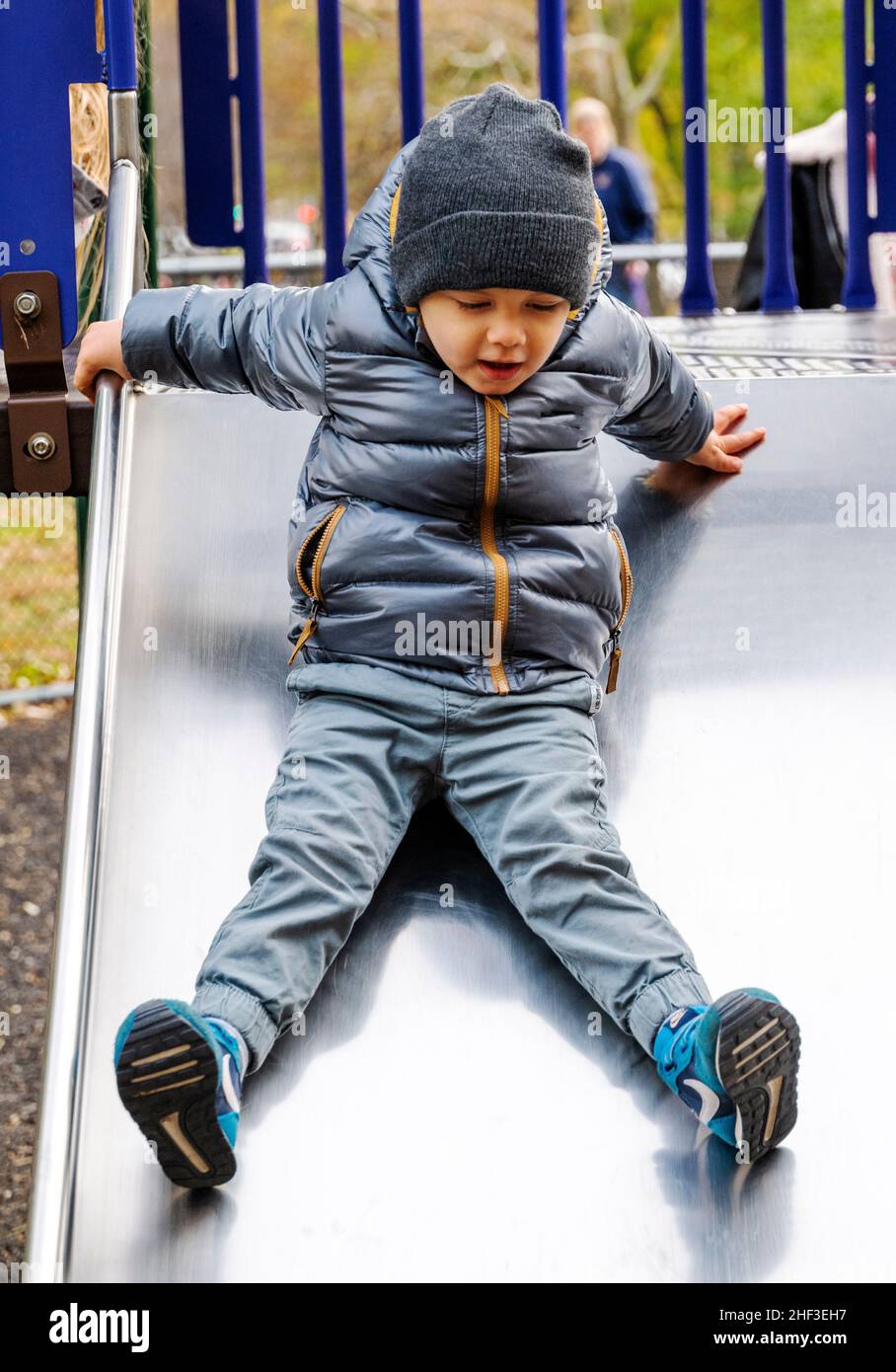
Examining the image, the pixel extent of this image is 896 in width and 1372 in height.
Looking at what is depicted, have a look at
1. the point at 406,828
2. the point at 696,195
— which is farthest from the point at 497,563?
the point at 696,195

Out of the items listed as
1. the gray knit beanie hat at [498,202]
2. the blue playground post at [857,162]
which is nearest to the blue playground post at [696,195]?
the blue playground post at [857,162]

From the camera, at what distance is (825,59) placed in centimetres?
1712

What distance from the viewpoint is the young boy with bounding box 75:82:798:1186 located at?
185 centimetres

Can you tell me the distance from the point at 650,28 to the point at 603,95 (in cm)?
95

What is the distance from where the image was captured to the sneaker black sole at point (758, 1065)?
1.66 meters

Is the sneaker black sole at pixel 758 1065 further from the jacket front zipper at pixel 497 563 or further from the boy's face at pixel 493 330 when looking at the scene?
the boy's face at pixel 493 330

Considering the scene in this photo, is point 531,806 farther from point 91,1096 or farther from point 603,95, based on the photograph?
point 603,95

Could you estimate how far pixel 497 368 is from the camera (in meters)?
2.03

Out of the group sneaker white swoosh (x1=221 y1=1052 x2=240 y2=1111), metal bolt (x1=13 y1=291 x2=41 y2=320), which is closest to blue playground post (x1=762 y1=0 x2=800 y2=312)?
metal bolt (x1=13 y1=291 x2=41 y2=320)

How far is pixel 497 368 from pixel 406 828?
0.60 metres

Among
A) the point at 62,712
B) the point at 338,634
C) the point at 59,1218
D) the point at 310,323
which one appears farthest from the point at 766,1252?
the point at 62,712

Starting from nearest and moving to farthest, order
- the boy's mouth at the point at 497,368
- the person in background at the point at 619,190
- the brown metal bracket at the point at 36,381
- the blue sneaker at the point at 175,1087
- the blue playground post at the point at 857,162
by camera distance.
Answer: the blue sneaker at the point at 175,1087 < the boy's mouth at the point at 497,368 < the brown metal bracket at the point at 36,381 < the blue playground post at the point at 857,162 < the person in background at the point at 619,190

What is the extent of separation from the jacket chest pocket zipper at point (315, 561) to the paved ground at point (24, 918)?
586 mm
